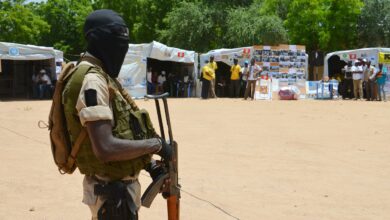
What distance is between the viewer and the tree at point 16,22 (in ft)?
112

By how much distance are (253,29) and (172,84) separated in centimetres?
677

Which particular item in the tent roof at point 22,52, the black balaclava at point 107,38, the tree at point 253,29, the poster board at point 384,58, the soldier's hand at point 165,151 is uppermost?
the tree at point 253,29

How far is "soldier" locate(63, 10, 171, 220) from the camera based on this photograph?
2.18 metres

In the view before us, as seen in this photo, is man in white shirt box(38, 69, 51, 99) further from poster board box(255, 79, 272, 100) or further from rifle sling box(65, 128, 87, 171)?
rifle sling box(65, 128, 87, 171)

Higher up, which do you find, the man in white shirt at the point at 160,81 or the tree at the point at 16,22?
the tree at the point at 16,22

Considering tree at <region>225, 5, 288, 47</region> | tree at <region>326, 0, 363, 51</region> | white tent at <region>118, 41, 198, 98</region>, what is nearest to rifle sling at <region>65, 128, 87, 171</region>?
white tent at <region>118, 41, 198, 98</region>

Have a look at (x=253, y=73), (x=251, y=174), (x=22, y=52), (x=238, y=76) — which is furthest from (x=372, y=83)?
(x=251, y=174)

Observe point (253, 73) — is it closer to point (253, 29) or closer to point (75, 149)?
point (253, 29)

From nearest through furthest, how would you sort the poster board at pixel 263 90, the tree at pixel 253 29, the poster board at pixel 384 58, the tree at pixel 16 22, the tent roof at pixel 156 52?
the poster board at pixel 384 58
the tent roof at pixel 156 52
the poster board at pixel 263 90
the tree at pixel 253 29
the tree at pixel 16 22

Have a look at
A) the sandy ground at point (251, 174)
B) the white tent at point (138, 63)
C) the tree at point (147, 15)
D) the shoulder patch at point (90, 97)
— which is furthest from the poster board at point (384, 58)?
the shoulder patch at point (90, 97)

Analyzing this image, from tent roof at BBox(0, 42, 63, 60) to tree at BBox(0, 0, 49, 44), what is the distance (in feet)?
46.4

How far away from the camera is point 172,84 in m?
24.7

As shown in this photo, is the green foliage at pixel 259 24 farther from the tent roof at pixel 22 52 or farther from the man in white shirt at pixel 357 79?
the tent roof at pixel 22 52

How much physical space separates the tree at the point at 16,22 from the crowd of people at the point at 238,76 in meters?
16.4
